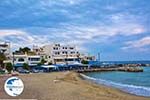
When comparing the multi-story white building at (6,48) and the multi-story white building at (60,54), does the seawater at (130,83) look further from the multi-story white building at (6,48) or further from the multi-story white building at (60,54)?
the multi-story white building at (60,54)

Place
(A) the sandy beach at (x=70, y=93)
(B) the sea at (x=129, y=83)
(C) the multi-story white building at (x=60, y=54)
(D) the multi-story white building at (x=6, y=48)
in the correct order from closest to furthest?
(A) the sandy beach at (x=70, y=93) → (B) the sea at (x=129, y=83) → (D) the multi-story white building at (x=6, y=48) → (C) the multi-story white building at (x=60, y=54)

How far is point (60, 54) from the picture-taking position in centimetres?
10869

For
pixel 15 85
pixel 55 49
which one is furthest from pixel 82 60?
pixel 15 85

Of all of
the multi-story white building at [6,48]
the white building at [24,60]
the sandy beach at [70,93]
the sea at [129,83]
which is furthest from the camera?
the multi-story white building at [6,48]

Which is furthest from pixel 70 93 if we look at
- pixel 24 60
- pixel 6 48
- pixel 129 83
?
pixel 6 48

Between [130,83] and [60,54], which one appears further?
[60,54]

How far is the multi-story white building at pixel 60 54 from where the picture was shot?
107500 millimetres

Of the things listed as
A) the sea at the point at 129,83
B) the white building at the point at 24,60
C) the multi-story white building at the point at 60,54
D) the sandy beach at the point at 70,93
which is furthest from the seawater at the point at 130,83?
the multi-story white building at the point at 60,54

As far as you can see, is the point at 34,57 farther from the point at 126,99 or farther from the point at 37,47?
the point at 126,99

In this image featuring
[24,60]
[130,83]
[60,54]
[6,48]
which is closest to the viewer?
[130,83]

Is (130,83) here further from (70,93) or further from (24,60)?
(24,60)

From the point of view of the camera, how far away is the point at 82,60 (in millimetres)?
113562

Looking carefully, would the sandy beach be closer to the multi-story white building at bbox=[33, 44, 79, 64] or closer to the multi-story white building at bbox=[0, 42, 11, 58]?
the multi-story white building at bbox=[0, 42, 11, 58]

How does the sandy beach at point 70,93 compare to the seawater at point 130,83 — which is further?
the seawater at point 130,83
